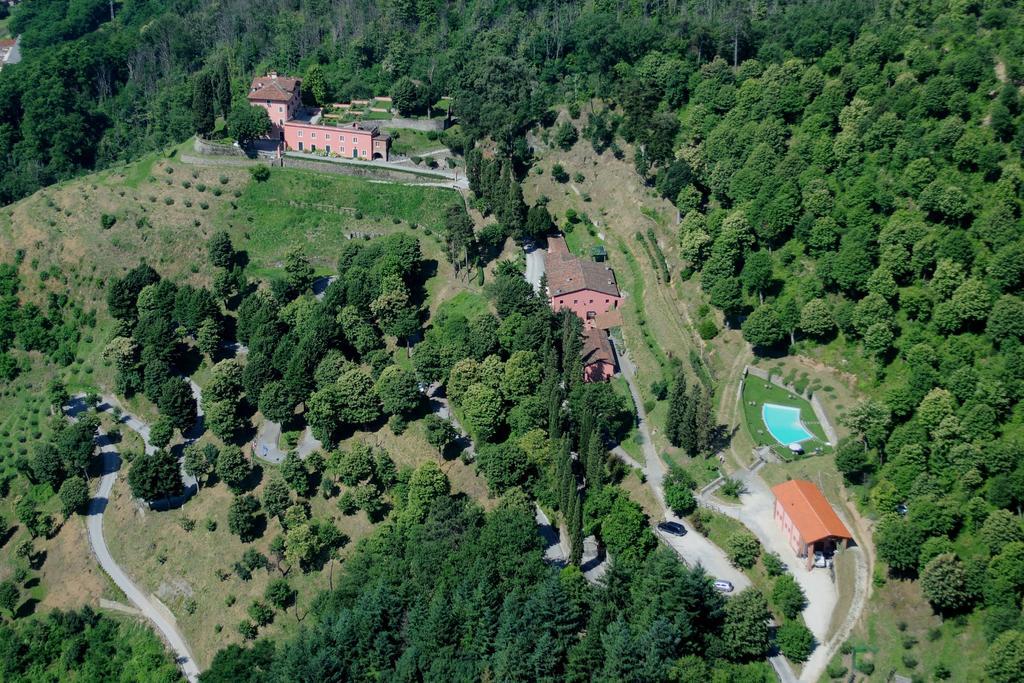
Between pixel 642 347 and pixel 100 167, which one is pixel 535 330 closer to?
pixel 642 347

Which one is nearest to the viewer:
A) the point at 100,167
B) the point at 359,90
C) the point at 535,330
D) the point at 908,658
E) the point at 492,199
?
the point at 908,658

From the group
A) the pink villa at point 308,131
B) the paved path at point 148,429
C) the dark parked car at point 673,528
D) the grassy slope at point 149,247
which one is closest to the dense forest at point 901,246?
the dark parked car at point 673,528

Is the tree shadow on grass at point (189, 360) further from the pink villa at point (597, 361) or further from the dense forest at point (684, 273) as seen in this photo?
the pink villa at point (597, 361)

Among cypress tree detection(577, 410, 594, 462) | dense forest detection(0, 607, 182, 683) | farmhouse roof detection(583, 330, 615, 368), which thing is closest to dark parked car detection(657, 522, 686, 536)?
cypress tree detection(577, 410, 594, 462)

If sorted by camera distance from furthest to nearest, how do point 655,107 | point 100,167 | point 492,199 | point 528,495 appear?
point 100,167, point 655,107, point 492,199, point 528,495

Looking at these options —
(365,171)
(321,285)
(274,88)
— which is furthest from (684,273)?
(274,88)

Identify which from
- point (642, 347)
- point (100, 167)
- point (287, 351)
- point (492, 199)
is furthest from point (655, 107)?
point (100, 167)

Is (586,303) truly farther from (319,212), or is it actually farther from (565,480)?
(319,212)
